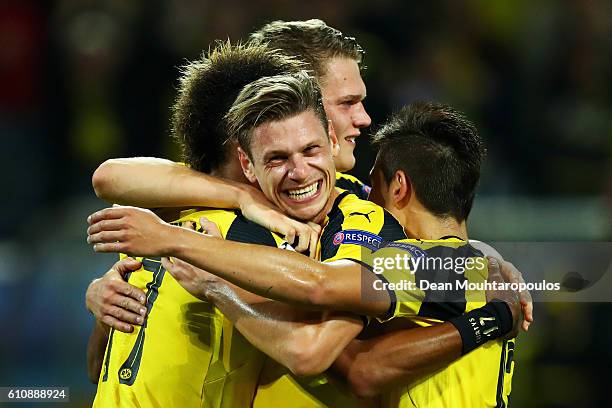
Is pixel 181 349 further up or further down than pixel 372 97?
further down

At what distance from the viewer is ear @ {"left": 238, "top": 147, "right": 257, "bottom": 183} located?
3.91 meters

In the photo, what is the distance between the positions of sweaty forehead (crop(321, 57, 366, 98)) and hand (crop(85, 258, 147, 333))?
149 cm

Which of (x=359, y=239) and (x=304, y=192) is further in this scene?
(x=304, y=192)

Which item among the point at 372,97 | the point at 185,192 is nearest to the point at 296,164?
the point at 185,192

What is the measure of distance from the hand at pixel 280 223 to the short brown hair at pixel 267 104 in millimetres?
196

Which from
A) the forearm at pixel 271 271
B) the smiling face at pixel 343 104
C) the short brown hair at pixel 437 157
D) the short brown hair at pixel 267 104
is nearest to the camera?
the forearm at pixel 271 271

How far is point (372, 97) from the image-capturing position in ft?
27.6

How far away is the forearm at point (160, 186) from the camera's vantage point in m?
3.82

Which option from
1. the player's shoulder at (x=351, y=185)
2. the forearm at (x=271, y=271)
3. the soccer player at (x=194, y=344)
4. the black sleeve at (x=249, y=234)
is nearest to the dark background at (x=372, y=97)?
the player's shoulder at (x=351, y=185)

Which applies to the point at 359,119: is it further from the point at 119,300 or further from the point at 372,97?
the point at 372,97

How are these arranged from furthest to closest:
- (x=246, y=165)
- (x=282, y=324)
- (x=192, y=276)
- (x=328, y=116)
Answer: (x=328, y=116), (x=246, y=165), (x=192, y=276), (x=282, y=324)

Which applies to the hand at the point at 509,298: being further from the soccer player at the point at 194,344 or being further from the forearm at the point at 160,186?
the forearm at the point at 160,186

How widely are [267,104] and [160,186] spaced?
22.1 inches

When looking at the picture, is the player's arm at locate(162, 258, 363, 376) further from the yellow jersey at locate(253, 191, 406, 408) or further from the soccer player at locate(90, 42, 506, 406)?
the yellow jersey at locate(253, 191, 406, 408)
